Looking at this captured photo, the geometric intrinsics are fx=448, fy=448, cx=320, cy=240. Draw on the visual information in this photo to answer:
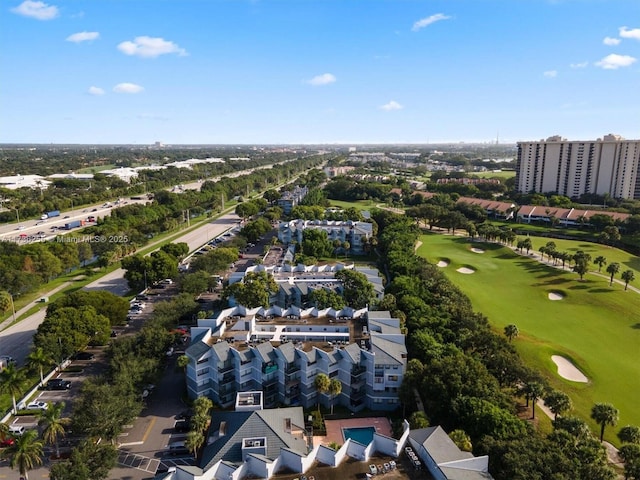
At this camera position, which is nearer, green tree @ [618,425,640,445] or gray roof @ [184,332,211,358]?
green tree @ [618,425,640,445]

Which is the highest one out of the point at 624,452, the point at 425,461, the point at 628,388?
the point at 425,461

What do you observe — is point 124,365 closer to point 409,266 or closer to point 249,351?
point 249,351

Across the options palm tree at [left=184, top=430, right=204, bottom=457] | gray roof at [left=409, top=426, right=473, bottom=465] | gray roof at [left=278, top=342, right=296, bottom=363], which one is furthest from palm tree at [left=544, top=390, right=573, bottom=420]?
palm tree at [left=184, top=430, right=204, bottom=457]

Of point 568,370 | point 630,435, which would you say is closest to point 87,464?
point 630,435

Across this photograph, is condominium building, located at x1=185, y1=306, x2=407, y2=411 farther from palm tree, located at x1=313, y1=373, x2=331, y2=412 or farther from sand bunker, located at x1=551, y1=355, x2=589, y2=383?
sand bunker, located at x1=551, y1=355, x2=589, y2=383

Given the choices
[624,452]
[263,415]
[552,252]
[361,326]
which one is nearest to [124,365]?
[263,415]

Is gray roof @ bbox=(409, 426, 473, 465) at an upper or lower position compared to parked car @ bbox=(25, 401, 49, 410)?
upper
